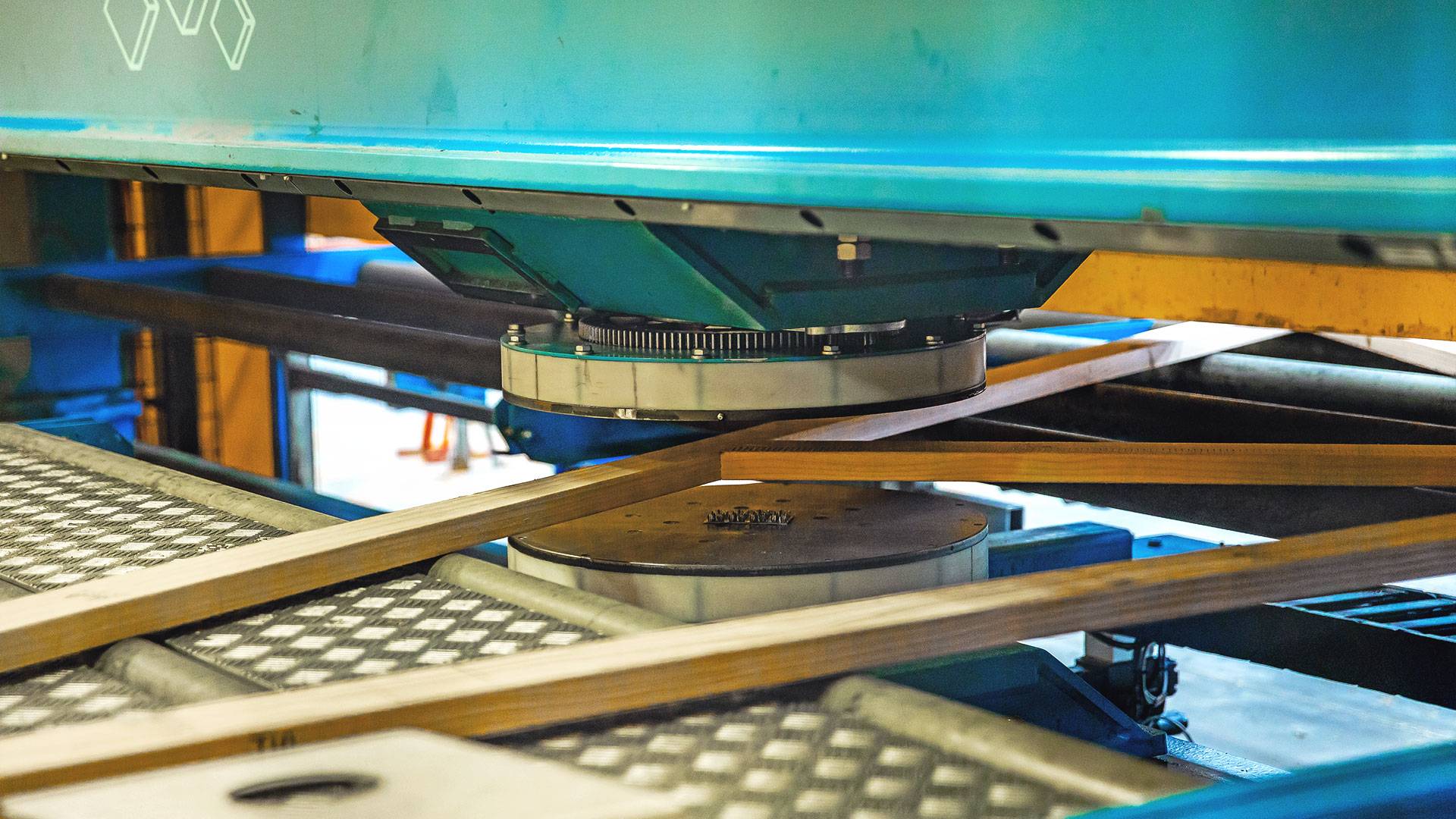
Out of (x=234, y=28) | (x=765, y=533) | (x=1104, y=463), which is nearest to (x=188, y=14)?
(x=234, y=28)

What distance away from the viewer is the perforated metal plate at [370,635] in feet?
4.34

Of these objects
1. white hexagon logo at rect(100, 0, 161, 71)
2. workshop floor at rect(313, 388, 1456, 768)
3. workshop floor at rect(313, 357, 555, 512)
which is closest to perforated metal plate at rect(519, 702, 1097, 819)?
white hexagon logo at rect(100, 0, 161, 71)

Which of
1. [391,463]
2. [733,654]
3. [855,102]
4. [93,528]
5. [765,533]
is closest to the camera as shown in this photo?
[733,654]

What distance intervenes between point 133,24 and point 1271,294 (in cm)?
185

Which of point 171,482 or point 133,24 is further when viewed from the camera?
point 133,24

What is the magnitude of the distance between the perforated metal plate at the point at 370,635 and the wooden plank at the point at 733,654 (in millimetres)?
160

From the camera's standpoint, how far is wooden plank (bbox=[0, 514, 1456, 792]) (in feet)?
3.37

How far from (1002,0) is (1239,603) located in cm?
63

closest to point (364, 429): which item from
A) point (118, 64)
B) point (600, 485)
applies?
point (118, 64)

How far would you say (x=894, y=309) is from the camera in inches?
71.1

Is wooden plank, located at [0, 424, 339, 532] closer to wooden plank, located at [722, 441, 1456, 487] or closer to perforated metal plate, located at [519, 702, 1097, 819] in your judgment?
wooden plank, located at [722, 441, 1456, 487]

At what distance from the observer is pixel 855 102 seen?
1353mm

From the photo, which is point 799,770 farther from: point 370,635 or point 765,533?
point 765,533

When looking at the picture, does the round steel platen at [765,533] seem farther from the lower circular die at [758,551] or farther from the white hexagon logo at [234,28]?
the white hexagon logo at [234,28]
